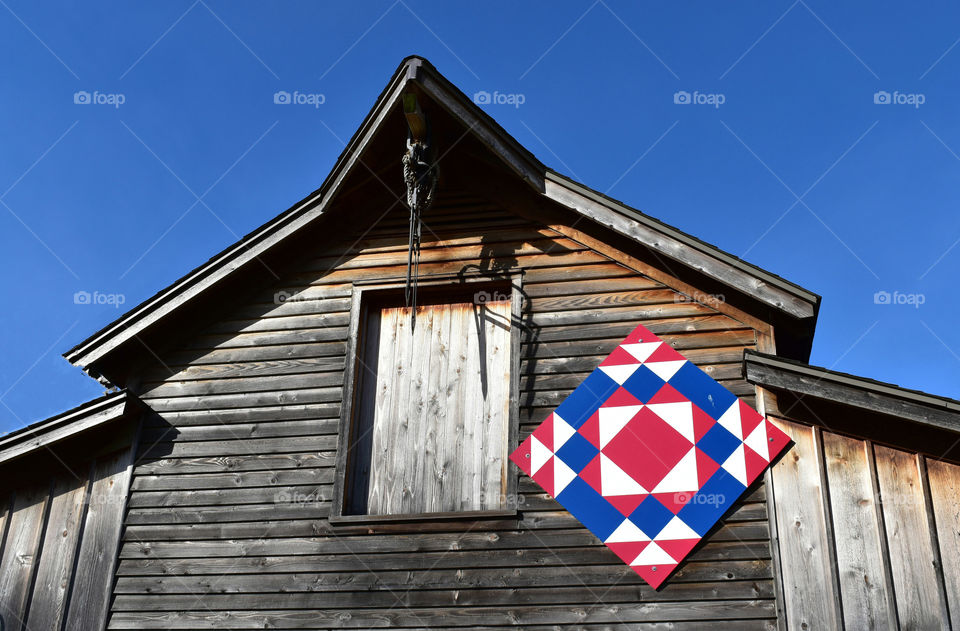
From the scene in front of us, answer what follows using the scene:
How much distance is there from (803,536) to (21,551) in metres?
6.96

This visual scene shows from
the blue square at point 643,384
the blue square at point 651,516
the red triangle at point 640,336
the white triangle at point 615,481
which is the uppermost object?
the red triangle at point 640,336

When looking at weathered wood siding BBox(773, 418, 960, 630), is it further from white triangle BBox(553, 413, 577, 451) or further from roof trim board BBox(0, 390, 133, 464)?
roof trim board BBox(0, 390, 133, 464)

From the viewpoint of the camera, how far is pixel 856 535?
7.11 metres

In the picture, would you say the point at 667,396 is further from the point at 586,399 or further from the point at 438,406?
the point at 438,406

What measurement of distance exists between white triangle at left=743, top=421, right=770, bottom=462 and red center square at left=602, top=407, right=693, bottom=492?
473 mm

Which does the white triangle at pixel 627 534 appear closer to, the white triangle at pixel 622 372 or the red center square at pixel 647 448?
the red center square at pixel 647 448

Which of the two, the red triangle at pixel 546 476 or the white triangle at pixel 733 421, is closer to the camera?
the white triangle at pixel 733 421

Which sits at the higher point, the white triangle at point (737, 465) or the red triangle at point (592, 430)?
the red triangle at point (592, 430)

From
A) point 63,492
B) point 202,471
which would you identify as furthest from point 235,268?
point 63,492

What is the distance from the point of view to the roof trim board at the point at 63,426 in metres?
8.80

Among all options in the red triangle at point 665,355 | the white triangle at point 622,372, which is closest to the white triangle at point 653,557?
the white triangle at point 622,372

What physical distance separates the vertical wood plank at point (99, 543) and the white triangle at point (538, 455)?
3.83m

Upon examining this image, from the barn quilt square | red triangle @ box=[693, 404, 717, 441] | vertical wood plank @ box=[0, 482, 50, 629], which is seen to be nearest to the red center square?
the barn quilt square

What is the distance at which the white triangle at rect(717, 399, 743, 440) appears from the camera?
7.75 meters
